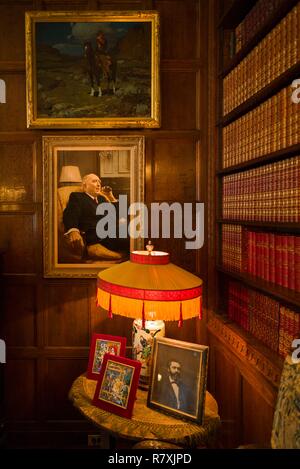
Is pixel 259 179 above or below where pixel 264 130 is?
below

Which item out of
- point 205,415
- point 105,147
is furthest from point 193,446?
point 105,147

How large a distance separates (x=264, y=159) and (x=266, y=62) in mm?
515

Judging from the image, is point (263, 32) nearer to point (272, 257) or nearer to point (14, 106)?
point (272, 257)

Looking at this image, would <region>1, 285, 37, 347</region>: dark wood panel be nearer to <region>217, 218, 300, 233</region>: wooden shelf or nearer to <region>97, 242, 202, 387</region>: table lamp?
<region>97, 242, 202, 387</region>: table lamp

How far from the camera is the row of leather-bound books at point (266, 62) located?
1.54 metres

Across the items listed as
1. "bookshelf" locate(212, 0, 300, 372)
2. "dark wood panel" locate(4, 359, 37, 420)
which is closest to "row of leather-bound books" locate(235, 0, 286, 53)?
"bookshelf" locate(212, 0, 300, 372)

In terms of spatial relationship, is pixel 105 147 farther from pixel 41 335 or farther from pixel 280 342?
pixel 280 342

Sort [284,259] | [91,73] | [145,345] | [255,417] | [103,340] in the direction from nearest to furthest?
[284,259] < [255,417] < [145,345] < [103,340] < [91,73]

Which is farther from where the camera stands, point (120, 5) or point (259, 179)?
point (120, 5)

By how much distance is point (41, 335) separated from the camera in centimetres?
246

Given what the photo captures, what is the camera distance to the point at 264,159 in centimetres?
174

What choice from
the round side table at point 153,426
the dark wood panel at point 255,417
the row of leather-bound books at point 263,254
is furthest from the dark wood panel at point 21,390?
the row of leather-bound books at point 263,254

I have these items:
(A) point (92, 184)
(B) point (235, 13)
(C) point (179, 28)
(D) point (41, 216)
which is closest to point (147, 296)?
(A) point (92, 184)

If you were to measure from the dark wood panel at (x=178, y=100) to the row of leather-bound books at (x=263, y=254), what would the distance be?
2.71ft
